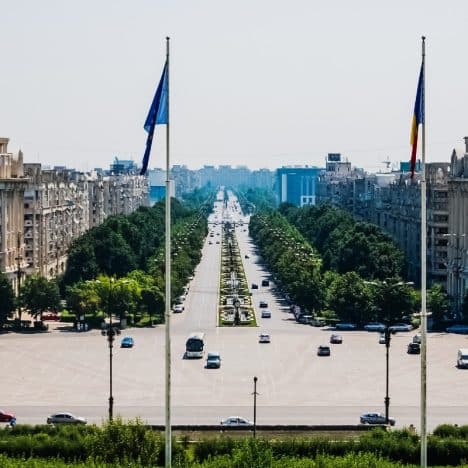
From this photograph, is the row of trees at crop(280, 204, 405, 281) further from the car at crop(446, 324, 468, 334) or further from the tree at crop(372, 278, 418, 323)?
the car at crop(446, 324, 468, 334)

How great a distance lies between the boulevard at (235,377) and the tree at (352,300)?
223cm

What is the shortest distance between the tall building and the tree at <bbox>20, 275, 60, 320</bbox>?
9.08 metres

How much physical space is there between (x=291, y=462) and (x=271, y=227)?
128m

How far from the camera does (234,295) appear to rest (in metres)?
112

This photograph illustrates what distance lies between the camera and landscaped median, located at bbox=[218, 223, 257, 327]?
313 ft

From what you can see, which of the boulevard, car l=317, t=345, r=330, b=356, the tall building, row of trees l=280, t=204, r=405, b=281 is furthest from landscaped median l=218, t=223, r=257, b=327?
the tall building

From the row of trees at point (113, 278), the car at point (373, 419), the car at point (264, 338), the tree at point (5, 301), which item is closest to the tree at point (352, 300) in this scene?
the car at point (264, 338)

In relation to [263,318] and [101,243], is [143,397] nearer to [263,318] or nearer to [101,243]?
[263,318]

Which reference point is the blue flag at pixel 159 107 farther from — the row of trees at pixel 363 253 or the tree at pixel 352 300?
the row of trees at pixel 363 253

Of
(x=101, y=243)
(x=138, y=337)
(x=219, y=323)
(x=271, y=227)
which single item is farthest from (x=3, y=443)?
(x=271, y=227)

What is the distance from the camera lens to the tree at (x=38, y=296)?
89.8 metres

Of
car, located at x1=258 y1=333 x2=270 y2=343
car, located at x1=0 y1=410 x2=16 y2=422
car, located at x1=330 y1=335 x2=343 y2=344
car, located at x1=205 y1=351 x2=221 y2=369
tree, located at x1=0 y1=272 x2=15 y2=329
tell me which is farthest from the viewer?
tree, located at x1=0 y1=272 x2=15 y2=329

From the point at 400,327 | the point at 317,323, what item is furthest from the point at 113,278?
the point at 400,327

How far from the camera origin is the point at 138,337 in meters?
85.9
